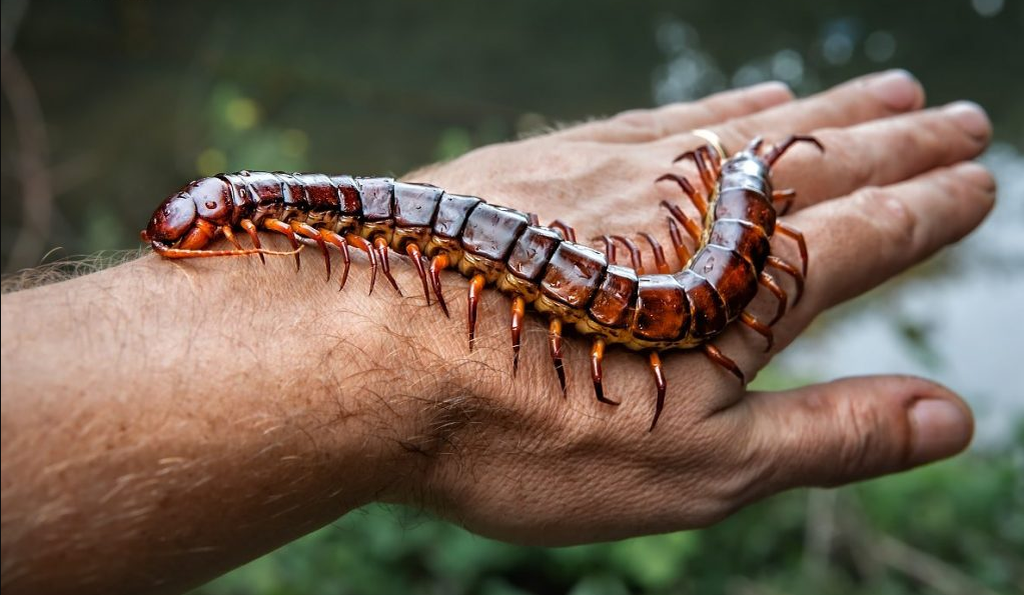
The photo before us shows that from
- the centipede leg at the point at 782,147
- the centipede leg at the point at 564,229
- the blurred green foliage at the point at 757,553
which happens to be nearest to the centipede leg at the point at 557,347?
the centipede leg at the point at 564,229

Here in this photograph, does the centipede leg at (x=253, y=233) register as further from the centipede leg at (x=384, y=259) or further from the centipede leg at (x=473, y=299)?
the centipede leg at (x=473, y=299)

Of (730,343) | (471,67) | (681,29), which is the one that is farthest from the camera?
(681,29)

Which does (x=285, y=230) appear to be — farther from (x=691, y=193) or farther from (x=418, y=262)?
(x=691, y=193)

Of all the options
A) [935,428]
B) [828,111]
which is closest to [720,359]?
[935,428]

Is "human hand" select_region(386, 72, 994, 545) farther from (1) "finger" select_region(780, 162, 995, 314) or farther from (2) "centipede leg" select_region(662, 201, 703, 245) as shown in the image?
(2) "centipede leg" select_region(662, 201, 703, 245)

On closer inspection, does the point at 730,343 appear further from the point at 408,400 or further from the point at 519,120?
the point at 519,120

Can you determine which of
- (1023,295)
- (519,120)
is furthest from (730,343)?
(519,120)
